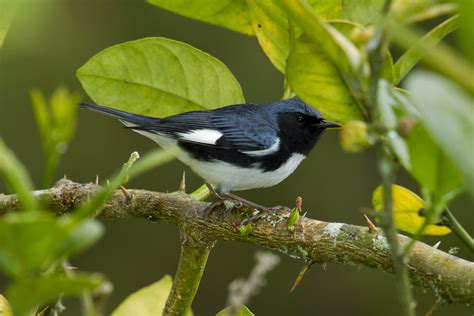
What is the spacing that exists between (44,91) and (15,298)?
6.08m

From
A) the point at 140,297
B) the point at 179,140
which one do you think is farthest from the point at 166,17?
the point at 140,297

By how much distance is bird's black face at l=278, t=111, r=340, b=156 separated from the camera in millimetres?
3912

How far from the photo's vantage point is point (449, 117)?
574 mm

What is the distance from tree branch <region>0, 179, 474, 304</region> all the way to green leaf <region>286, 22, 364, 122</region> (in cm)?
41

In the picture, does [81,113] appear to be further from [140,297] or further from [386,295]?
[140,297]

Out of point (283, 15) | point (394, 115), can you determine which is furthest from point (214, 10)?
point (394, 115)

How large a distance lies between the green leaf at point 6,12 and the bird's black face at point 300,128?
2.71 meters

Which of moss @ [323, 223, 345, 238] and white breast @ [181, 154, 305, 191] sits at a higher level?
moss @ [323, 223, 345, 238]

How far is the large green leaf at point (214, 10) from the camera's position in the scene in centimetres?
199

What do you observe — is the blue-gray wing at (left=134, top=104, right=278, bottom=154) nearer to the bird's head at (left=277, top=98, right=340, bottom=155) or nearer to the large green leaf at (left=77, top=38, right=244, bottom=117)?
the bird's head at (left=277, top=98, right=340, bottom=155)

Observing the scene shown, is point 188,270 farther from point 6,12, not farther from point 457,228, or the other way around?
point 6,12

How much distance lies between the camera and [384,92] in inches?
36.5

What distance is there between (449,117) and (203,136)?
10.4 feet

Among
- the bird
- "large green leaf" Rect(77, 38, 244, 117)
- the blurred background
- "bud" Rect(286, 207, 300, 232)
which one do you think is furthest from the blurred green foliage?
the blurred background
